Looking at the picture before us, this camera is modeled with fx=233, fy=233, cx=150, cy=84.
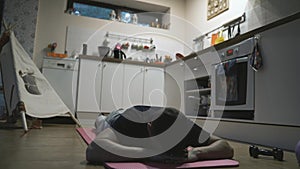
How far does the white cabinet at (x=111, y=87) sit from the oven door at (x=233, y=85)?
1616 millimetres

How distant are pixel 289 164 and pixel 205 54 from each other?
1817 mm

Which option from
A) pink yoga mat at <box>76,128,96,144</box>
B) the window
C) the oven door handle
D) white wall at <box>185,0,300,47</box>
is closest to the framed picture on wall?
white wall at <box>185,0,300,47</box>

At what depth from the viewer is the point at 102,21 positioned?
4301mm

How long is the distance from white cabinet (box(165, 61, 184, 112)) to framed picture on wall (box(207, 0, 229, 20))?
107cm

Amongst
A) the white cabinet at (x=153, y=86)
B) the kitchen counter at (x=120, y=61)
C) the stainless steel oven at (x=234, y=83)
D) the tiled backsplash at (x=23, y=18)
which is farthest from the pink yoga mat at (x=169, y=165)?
the tiled backsplash at (x=23, y=18)

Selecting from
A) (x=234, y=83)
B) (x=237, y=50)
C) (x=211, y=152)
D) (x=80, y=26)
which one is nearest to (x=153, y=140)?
(x=211, y=152)

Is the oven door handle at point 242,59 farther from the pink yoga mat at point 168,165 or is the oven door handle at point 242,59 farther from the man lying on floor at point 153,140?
the pink yoga mat at point 168,165

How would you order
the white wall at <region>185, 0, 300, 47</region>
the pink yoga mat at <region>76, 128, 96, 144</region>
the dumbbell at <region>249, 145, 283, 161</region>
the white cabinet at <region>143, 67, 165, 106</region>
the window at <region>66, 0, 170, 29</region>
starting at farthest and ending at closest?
Result: the window at <region>66, 0, 170, 29</region>, the white cabinet at <region>143, 67, 165, 106</region>, the white wall at <region>185, 0, 300, 47</region>, the pink yoga mat at <region>76, 128, 96, 144</region>, the dumbbell at <region>249, 145, 283, 161</region>

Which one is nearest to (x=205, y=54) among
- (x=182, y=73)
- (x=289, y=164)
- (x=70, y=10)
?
(x=182, y=73)

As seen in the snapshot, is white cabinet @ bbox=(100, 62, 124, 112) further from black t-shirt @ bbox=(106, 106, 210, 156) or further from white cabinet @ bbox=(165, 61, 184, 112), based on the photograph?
black t-shirt @ bbox=(106, 106, 210, 156)

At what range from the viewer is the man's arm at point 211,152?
3.46 ft

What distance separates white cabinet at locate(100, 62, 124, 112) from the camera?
3.51m

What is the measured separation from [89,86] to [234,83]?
2153mm

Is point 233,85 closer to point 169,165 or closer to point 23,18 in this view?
point 169,165
